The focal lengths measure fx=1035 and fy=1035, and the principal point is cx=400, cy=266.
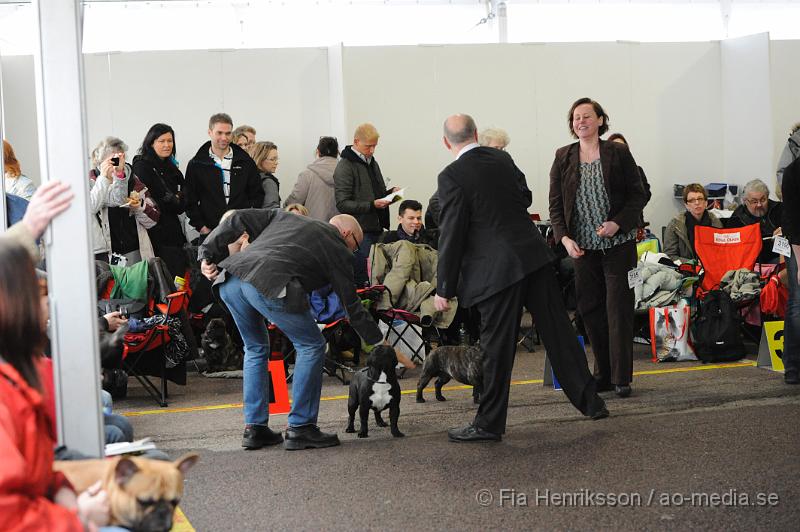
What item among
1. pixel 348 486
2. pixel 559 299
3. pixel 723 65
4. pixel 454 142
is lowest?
pixel 348 486

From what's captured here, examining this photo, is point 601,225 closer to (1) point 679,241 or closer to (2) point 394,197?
(2) point 394,197

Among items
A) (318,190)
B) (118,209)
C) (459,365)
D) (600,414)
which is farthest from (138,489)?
(318,190)

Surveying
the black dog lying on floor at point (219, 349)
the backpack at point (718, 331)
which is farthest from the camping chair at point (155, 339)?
the backpack at point (718, 331)

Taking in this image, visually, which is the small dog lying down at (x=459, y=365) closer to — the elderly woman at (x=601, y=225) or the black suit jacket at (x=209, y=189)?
the elderly woman at (x=601, y=225)

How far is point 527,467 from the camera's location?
15.7 ft

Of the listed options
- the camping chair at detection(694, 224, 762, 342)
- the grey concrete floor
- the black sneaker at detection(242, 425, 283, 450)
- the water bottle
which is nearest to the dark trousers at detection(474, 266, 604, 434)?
the grey concrete floor

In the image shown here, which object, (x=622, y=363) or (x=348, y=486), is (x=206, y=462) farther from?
(x=622, y=363)

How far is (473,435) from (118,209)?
3.79m

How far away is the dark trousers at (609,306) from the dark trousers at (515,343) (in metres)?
0.73

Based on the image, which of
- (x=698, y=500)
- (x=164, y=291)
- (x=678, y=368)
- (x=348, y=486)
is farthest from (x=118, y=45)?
(x=698, y=500)

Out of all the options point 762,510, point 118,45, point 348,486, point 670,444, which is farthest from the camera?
point 118,45

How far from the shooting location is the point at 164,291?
285 inches

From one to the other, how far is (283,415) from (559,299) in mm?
1935

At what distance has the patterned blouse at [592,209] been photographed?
20.2 feet
